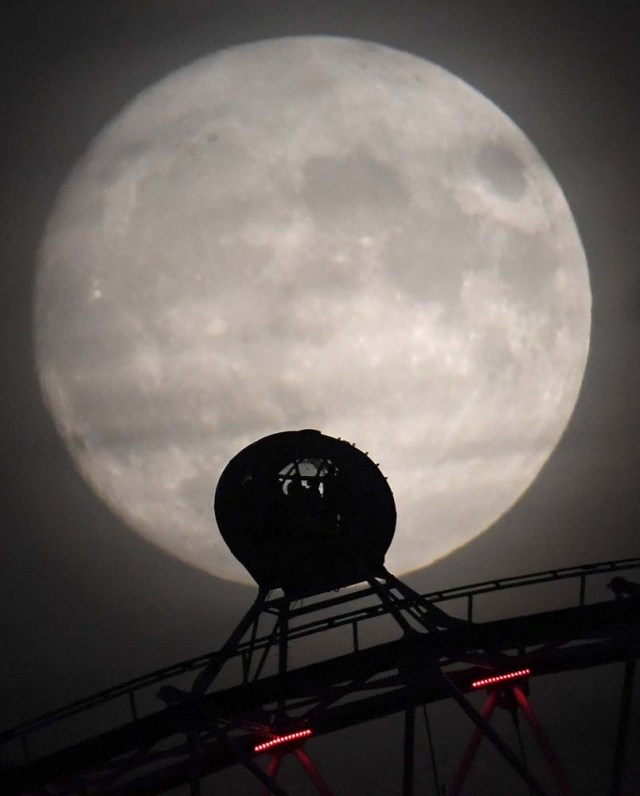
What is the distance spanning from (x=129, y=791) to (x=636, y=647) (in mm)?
13398

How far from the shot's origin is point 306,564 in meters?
27.7

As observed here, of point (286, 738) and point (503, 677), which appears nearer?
point (286, 738)

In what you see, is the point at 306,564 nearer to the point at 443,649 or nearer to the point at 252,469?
the point at 252,469

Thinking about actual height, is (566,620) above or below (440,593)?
below

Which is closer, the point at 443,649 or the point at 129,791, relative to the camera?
the point at 443,649

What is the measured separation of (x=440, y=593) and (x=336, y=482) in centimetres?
439

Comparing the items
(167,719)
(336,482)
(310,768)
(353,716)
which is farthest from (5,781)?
(336,482)

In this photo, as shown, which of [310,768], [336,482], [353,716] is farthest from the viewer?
[336,482]

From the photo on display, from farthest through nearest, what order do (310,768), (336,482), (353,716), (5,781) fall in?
(336,482)
(353,716)
(310,768)
(5,781)

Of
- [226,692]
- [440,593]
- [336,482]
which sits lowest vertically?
[226,692]

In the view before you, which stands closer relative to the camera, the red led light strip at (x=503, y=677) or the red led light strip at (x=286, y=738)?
the red led light strip at (x=286, y=738)

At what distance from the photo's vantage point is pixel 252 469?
93.1ft

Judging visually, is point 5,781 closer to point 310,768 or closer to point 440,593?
point 310,768

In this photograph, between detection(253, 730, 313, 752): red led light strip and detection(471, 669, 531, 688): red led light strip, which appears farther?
detection(471, 669, 531, 688): red led light strip
